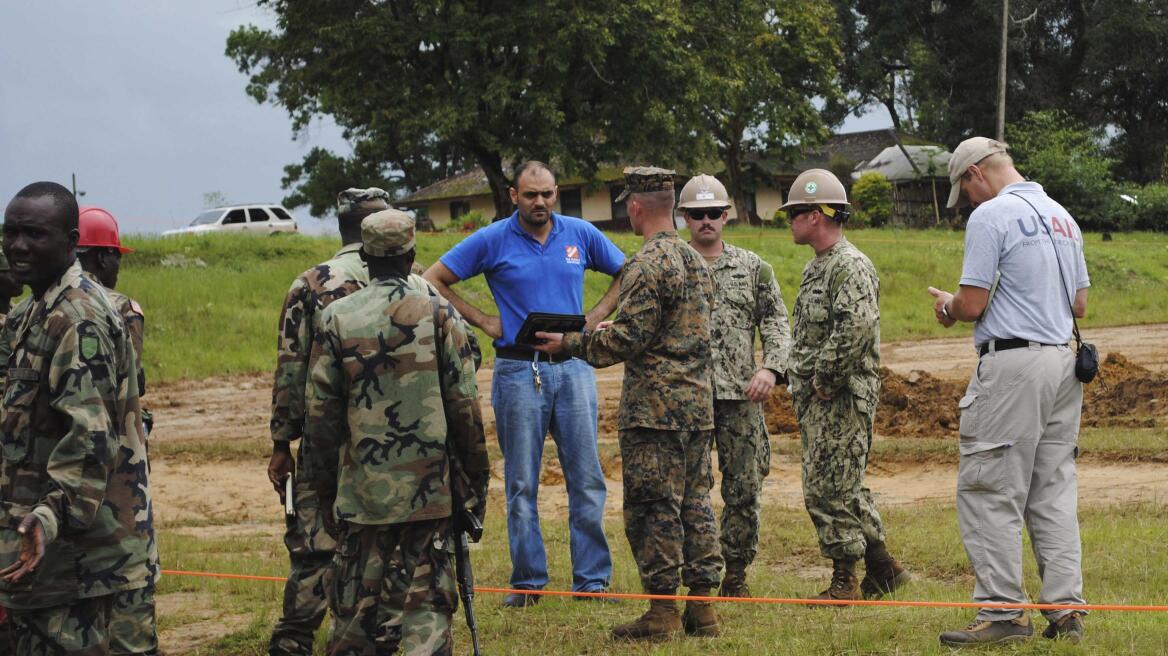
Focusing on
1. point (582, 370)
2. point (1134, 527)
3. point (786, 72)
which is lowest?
point (1134, 527)

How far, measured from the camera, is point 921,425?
1563 centimetres

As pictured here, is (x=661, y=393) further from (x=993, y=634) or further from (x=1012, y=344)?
(x=993, y=634)

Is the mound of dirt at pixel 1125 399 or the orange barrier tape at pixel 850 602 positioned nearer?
the orange barrier tape at pixel 850 602

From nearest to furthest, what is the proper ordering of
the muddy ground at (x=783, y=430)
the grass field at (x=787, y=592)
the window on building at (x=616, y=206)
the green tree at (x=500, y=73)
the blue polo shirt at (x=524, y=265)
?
the grass field at (x=787, y=592) < the blue polo shirt at (x=524, y=265) < the muddy ground at (x=783, y=430) < the green tree at (x=500, y=73) < the window on building at (x=616, y=206)

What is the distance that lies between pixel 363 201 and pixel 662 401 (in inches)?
69.1

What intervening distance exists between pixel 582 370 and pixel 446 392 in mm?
2464

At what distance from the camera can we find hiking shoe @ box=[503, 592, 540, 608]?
7363mm

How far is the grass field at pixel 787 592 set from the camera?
6.10 meters

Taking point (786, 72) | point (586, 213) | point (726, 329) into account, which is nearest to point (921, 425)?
point (726, 329)

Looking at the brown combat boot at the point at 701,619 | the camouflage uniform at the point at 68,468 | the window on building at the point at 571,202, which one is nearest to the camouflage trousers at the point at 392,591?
the camouflage uniform at the point at 68,468

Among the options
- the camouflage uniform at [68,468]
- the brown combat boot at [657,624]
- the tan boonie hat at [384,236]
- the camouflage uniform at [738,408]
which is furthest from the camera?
the camouflage uniform at [738,408]

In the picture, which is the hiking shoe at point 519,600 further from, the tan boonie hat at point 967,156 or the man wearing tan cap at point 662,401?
the tan boonie hat at point 967,156

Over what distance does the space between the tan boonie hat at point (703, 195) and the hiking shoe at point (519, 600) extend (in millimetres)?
2453

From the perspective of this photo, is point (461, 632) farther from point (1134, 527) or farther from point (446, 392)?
point (1134, 527)
